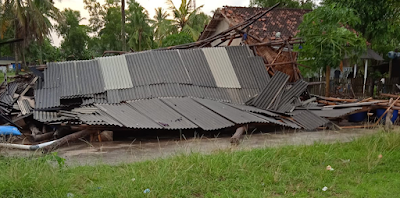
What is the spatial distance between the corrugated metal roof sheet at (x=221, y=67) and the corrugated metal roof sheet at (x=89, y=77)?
3.20 m

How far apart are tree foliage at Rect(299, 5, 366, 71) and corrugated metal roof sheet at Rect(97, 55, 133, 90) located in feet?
19.3

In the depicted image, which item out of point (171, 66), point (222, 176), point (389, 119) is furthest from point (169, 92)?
point (389, 119)

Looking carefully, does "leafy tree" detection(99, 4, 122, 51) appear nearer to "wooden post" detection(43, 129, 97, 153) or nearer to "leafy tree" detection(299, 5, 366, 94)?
"leafy tree" detection(299, 5, 366, 94)

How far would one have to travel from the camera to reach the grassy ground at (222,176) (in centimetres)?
391

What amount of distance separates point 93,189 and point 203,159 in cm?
161

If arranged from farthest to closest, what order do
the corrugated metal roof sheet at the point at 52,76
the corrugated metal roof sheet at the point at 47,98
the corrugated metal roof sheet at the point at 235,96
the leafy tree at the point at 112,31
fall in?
the leafy tree at the point at 112,31 → the corrugated metal roof sheet at the point at 235,96 → the corrugated metal roof sheet at the point at 52,76 → the corrugated metal roof sheet at the point at 47,98

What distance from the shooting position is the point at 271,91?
30.8 ft

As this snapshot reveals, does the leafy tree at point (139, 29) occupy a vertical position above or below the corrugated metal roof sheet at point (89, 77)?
above

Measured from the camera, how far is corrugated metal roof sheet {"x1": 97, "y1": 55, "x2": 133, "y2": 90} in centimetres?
890

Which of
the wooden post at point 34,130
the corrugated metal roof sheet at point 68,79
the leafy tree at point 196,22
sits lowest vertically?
A: the wooden post at point 34,130

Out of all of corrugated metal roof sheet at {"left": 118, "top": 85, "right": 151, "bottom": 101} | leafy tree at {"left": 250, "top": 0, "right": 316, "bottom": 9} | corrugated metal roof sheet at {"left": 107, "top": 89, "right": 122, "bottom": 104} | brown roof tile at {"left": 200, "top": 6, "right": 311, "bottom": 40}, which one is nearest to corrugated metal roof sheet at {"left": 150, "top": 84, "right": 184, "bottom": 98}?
corrugated metal roof sheet at {"left": 118, "top": 85, "right": 151, "bottom": 101}

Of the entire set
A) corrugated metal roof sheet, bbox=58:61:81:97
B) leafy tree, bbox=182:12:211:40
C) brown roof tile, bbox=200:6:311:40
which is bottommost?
corrugated metal roof sheet, bbox=58:61:81:97

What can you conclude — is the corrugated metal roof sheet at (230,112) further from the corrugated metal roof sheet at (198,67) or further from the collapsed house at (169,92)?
the corrugated metal roof sheet at (198,67)

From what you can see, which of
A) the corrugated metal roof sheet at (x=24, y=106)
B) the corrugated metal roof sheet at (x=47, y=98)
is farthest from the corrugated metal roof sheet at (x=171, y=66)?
the corrugated metal roof sheet at (x=24, y=106)
